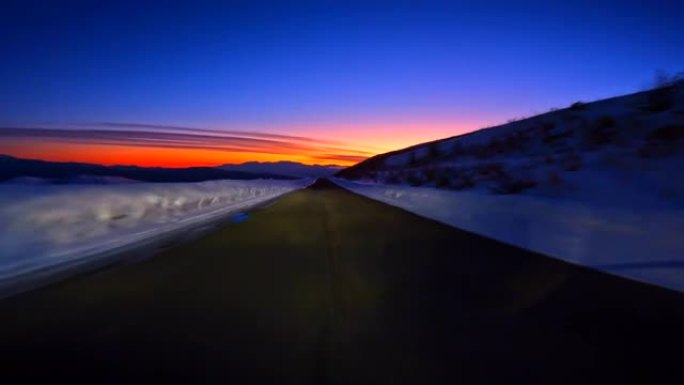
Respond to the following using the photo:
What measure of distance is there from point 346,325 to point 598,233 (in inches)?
227

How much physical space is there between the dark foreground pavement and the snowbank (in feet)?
2.11

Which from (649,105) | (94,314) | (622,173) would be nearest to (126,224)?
(94,314)

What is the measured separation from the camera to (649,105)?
32469mm

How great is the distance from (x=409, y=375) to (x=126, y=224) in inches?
404

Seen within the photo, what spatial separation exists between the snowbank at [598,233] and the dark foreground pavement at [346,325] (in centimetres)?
64

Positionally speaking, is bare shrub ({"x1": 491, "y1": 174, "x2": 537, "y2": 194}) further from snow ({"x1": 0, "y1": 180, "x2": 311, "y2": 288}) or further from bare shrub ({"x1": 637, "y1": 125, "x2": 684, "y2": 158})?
snow ({"x1": 0, "y1": 180, "x2": 311, "y2": 288})

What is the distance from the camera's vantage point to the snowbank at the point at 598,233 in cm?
638

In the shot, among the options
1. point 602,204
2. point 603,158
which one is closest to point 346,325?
point 602,204

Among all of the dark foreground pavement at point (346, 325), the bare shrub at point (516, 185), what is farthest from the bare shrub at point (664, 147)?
the dark foreground pavement at point (346, 325)

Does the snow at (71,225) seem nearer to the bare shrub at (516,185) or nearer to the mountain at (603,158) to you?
the bare shrub at (516,185)

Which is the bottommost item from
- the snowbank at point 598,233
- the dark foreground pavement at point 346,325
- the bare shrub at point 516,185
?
the dark foreground pavement at point 346,325

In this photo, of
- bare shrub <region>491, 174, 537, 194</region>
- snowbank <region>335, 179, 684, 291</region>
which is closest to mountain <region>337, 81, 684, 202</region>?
bare shrub <region>491, 174, 537, 194</region>

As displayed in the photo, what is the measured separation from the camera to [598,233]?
27.2 ft

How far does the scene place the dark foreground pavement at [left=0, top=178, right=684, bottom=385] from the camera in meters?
3.16
